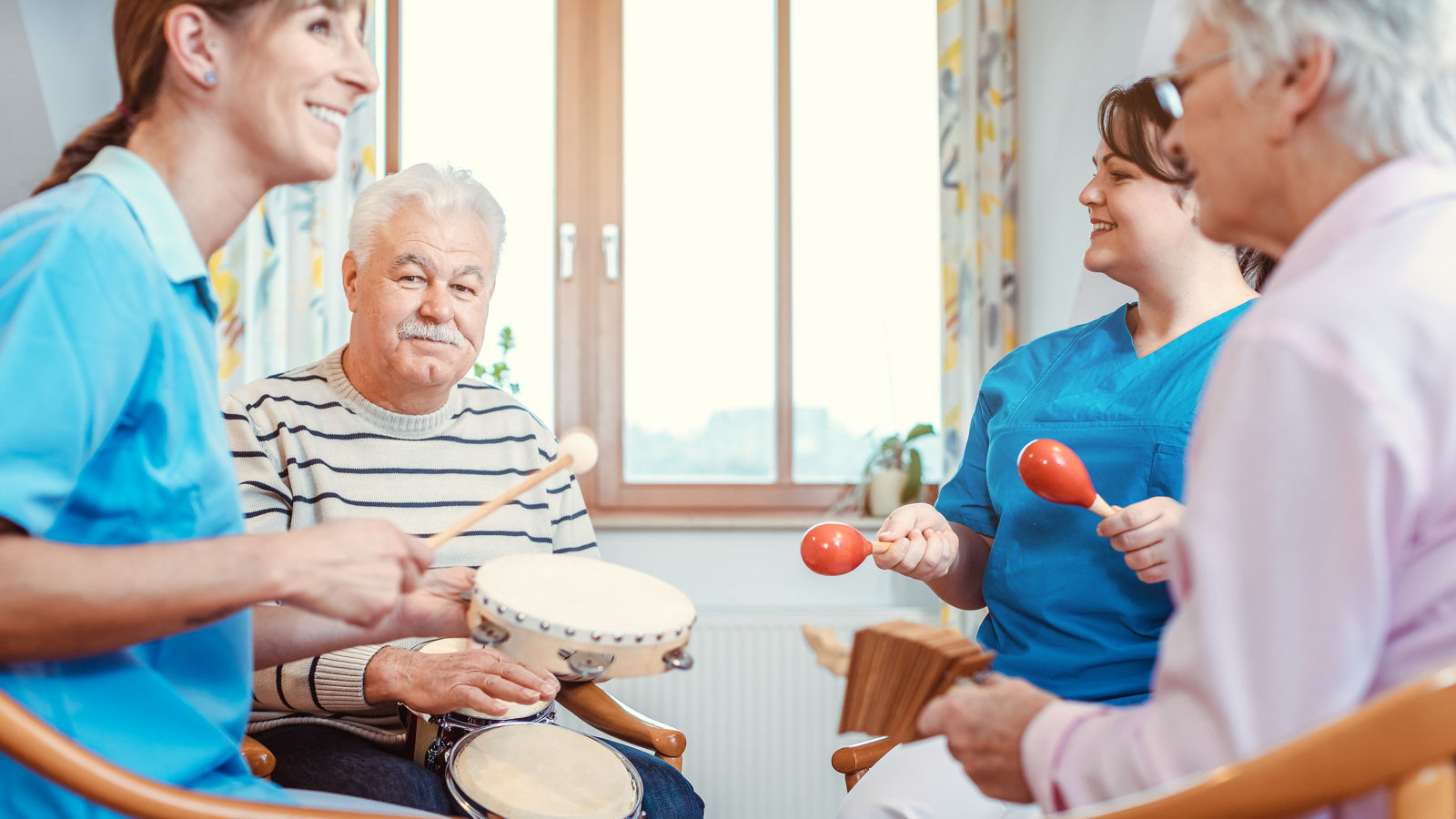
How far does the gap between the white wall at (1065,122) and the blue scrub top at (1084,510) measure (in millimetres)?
1082

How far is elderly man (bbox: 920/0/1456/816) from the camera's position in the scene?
1.94 ft

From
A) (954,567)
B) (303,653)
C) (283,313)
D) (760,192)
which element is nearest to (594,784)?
(303,653)

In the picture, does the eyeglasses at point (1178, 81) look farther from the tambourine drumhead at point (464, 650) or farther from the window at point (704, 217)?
the window at point (704, 217)

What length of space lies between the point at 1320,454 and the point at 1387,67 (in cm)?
32

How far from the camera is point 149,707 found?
917mm

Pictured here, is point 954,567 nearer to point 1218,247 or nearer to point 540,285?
point 1218,247


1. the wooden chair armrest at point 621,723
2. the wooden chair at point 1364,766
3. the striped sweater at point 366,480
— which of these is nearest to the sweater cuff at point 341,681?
the striped sweater at point 366,480

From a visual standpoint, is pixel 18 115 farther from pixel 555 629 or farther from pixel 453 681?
pixel 555 629

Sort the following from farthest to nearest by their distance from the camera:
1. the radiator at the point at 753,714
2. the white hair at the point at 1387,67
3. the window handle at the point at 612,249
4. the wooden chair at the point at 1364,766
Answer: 1. the window handle at the point at 612,249
2. the radiator at the point at 753,714
3. the white hair at the point at 1387,67
4. the wooden chair at the point at 1364,766

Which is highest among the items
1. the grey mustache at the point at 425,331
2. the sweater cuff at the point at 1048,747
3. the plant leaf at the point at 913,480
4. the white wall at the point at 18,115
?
the white wall at the point at 18,115

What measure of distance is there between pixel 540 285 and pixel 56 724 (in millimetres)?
2549

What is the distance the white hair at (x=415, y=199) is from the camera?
1853mm

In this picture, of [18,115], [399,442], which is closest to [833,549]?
[399,442]

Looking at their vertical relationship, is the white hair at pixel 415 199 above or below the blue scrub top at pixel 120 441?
above
